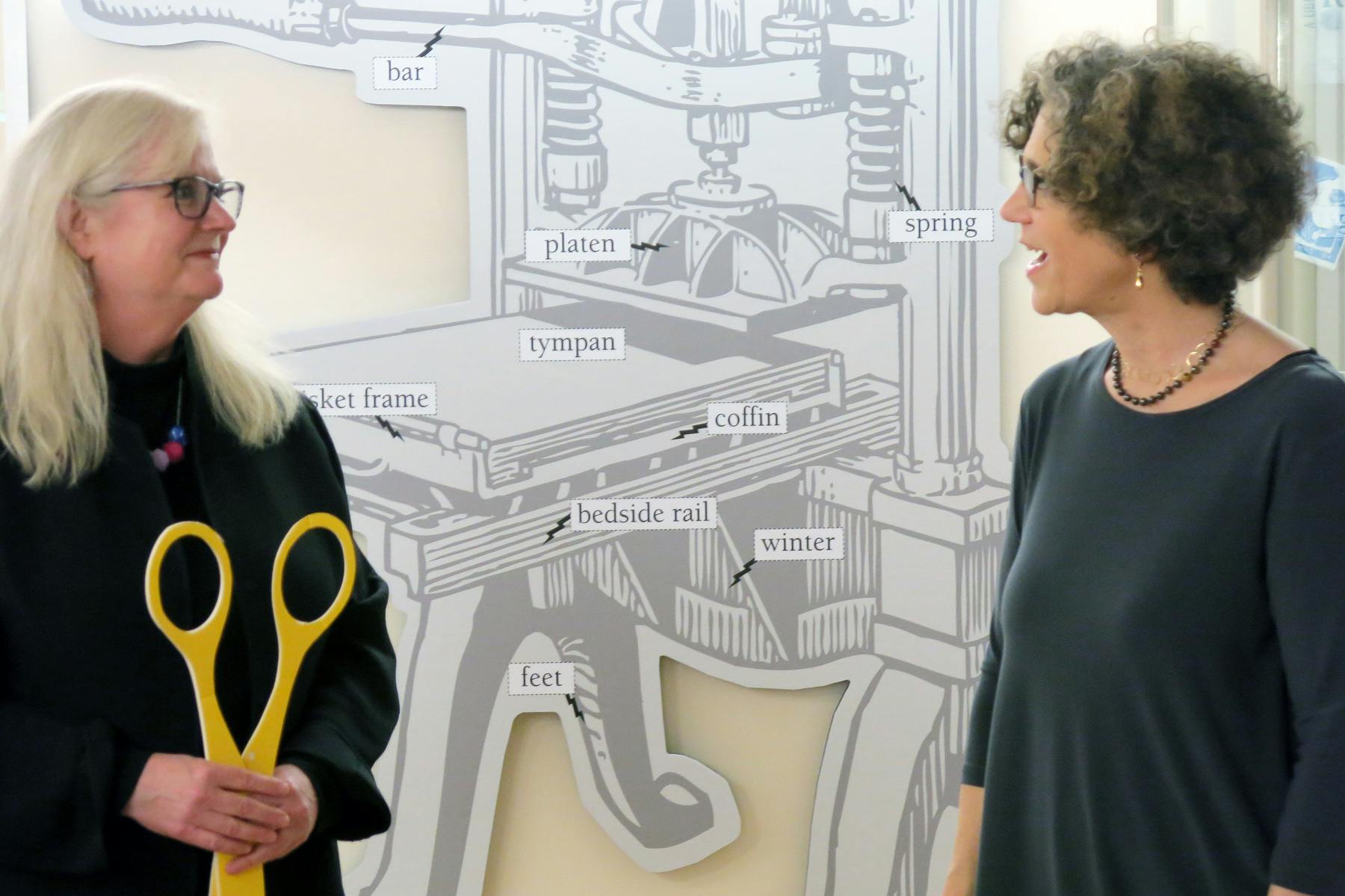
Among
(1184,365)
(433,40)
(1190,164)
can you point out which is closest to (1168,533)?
(1184,365)

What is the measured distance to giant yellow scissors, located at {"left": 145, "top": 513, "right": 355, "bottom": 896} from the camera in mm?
1157

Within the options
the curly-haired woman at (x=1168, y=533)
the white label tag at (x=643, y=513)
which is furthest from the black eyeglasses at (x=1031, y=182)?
the white label tag at (x=643, y=513)

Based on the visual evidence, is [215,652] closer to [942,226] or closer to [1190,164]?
[1190,164]

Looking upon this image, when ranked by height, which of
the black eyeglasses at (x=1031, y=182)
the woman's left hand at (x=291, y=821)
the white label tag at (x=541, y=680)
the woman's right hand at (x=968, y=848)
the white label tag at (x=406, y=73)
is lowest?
the white label tag at (x=541, y=680)

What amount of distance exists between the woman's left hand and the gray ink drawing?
4.31 ft

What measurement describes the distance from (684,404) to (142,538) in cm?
149

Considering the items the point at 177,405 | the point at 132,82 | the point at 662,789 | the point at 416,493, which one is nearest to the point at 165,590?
the point at 177,405

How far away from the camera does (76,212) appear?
1389mm

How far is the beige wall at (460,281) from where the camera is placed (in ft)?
8.75

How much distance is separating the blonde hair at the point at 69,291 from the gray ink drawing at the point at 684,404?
1.19 m

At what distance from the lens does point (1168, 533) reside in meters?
1.18

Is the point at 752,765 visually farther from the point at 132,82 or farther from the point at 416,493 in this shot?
the point at 132,82

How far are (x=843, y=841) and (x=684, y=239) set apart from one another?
1.35m

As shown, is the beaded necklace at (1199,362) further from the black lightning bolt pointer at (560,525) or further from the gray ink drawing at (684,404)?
the black lightning bolt pointer at (560,525)
